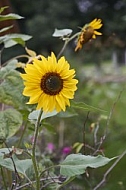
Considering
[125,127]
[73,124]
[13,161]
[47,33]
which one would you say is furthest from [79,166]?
[47,33]

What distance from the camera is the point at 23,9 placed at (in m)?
11.0

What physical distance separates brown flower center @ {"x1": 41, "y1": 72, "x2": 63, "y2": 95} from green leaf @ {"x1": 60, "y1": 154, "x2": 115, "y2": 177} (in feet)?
0.41

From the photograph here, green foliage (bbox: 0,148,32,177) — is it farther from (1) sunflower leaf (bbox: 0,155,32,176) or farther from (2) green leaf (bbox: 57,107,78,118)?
(2) green leaf (bbox: 57,107,78,118)

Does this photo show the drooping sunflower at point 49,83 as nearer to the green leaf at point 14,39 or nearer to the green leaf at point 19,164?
the green leaf at point 19,164

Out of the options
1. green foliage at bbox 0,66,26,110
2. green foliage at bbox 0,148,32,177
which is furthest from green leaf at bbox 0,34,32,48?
green foliage at bbox 0,148,32,177

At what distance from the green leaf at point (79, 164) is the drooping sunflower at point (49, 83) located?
0.10 meters

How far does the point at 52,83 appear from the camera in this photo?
738mm

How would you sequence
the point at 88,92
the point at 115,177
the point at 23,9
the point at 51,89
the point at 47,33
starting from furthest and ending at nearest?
1. the point at 23,9
2. the point at 47,33
3. the point at 88,92
4. the point at 115,177
5. the point at 51,89

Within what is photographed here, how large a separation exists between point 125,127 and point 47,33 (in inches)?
308

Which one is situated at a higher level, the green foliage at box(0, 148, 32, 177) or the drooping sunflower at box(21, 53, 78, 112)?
the drooping sunflower at box(21, 53, 78, 112)

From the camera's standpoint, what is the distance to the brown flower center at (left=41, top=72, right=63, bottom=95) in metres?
0.74

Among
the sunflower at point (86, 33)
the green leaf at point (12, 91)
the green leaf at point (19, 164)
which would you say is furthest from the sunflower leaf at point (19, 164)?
the sunflower at point (86, 33)

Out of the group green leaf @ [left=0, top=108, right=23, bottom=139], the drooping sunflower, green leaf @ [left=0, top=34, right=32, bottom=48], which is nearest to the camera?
the drooping sunflower

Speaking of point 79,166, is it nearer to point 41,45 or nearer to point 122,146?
point 122,146
